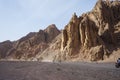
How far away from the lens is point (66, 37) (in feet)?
420

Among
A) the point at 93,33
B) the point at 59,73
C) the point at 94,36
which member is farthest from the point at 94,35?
the point at 59,73

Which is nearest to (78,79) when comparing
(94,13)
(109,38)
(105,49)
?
(105,49)

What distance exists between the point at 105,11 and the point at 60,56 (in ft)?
102

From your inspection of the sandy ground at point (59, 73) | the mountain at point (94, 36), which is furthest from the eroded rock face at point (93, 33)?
the sandy ground at point (59, 73)

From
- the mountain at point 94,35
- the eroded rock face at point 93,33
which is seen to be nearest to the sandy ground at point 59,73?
the mountain at point 94,35

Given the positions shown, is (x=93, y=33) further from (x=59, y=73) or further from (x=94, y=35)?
(x=59, y=73)

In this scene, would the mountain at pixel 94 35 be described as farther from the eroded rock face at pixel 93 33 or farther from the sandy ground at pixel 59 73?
the sandy ground at pixel 59 73

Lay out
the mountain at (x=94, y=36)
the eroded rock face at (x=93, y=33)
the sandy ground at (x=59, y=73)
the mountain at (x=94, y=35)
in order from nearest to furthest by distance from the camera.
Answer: the sandy ground at (x=59, y=73) < the mountain at (x=94, y=36) < the mountain at (x=94, y=35) < the eroded rock face at (x=93, y=33)

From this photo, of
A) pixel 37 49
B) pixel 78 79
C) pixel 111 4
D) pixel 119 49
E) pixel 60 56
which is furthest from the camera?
pixel 37 49

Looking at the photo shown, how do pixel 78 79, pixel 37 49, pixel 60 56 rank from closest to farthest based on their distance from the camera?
pixel 78 79 → pixel 60 56 → pixel 37 49

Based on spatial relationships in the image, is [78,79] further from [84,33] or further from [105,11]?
[105,11]

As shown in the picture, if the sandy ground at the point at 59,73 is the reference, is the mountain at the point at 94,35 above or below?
above

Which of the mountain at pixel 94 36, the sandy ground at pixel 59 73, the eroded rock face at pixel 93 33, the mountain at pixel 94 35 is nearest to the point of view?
the sandy ground at pixel 59 73

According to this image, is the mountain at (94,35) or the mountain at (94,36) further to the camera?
the mountain at (94,35)
